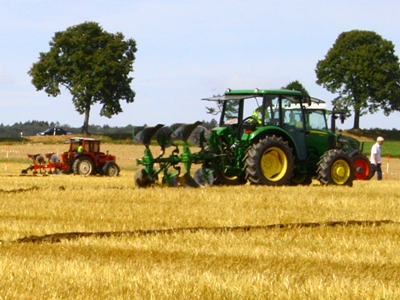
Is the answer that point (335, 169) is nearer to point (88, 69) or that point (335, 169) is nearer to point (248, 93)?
point (248, 93)

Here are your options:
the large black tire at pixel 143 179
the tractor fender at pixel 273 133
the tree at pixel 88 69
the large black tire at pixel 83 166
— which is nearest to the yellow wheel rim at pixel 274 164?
the tractor fender at pixel 273 133

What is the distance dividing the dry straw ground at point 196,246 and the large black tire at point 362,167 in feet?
36.8

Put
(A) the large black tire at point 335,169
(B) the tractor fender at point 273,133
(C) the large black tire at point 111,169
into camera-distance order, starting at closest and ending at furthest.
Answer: (B) the tractor fender at point 273,133 → (A) the large black tire at point 335,169 → (C) the large black tire at point 111,169

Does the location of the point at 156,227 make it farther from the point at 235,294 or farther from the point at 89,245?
the point at 235,294

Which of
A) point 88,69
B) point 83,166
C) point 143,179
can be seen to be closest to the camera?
point 143,179

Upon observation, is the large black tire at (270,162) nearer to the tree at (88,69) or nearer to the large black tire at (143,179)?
the large black tire at (143,179)

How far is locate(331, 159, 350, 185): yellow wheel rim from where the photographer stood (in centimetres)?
1930

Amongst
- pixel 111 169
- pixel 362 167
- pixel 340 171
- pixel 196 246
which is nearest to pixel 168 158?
pixel 340 171

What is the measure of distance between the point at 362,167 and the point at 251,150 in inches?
369

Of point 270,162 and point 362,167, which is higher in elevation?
point 270,162

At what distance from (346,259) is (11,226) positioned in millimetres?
4080

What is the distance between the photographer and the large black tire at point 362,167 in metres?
26.7

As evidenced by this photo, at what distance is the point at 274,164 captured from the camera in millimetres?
18641

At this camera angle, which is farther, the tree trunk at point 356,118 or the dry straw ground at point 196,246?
the tree trunk at point 356,118
